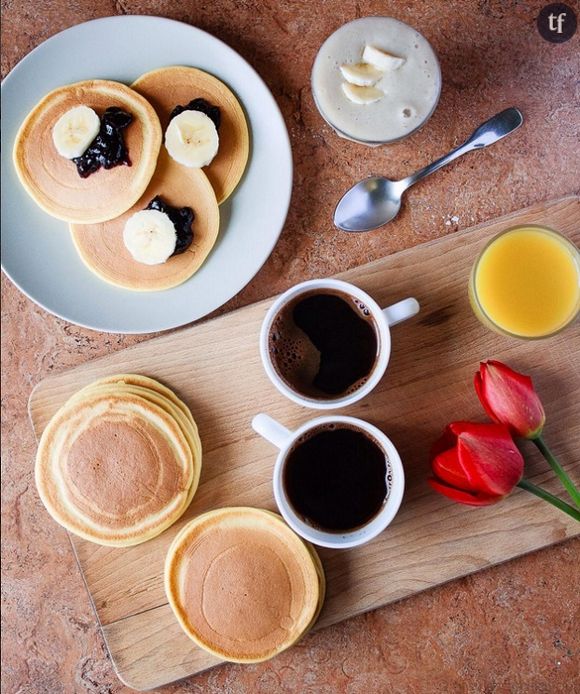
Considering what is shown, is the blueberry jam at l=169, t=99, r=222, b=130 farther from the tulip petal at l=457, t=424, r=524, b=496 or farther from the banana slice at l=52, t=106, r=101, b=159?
the tulip petal at l=457, t=424, r=524, b=496

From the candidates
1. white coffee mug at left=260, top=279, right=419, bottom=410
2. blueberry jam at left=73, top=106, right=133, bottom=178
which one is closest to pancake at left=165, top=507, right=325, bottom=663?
Result: white coffee mug at left=260, top=279, right=419, bottom=410

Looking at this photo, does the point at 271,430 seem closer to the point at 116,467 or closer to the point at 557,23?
the point at 116,467

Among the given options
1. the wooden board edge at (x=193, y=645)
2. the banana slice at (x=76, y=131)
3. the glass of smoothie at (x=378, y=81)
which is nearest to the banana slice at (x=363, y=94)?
the glass of smoothie at (x=378, y=81)

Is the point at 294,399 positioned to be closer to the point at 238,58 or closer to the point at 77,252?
the point at 77,252

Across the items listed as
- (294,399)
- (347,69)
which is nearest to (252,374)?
(294,399)

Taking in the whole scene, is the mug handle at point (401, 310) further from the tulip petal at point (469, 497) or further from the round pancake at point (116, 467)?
the round pancake at point (116, 467)

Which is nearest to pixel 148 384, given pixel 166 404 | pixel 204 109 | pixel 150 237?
pixel 166 404

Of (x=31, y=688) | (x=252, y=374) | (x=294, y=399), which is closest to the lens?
(x=294, y=399)
